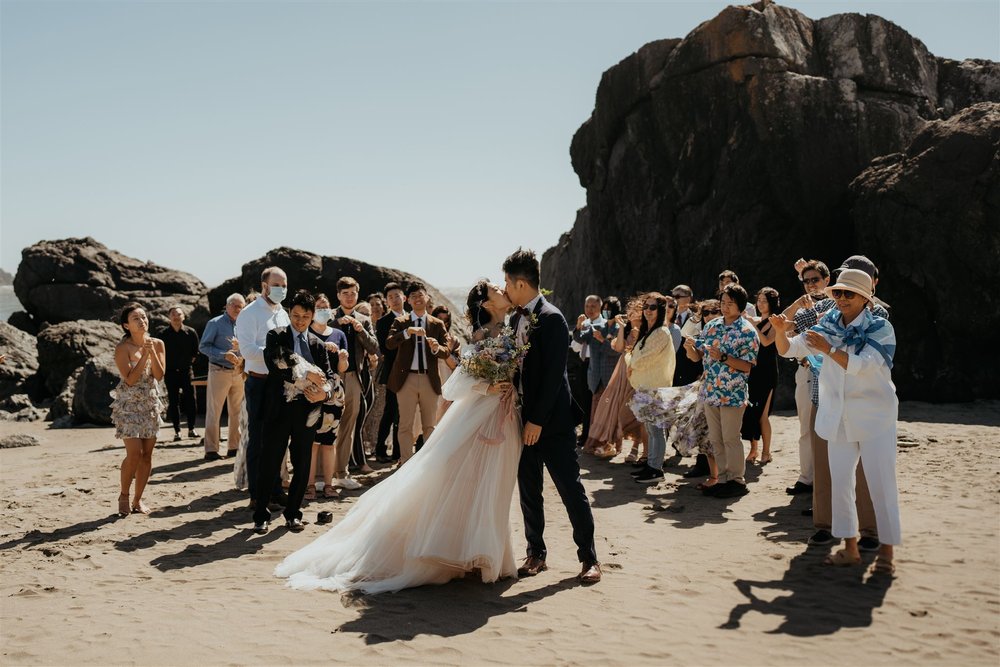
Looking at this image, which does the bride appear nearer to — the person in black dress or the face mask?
the face mask

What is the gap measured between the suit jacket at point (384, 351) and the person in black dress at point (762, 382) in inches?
168

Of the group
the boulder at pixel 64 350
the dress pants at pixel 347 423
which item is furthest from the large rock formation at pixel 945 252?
the boulder at pixel 64 350

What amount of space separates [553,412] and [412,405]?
3964 mm

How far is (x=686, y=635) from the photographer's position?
439cm

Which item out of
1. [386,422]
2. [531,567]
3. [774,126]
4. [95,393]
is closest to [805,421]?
[531,567]

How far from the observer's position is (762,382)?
9.08m

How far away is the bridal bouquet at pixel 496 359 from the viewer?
209 inches

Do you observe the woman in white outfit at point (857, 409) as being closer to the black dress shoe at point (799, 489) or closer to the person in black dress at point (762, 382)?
the black dress shoe at point (799, 489)

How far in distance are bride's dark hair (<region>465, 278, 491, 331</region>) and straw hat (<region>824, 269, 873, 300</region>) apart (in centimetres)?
247

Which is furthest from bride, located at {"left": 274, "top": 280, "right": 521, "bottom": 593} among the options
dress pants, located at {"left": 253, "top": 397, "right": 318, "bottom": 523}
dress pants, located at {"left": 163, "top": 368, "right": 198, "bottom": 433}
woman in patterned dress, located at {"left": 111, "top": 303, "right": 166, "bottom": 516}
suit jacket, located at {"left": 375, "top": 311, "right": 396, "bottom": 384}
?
dress pants, located at {"left": 163, "top": 368, "right": 198, "bottom": 433}

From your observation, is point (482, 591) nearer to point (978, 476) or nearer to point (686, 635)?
point (686, 635)

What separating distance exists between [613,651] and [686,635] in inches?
19.4

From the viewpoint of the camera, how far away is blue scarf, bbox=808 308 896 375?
5.25 meters

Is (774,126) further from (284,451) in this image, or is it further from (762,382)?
(284,451)
